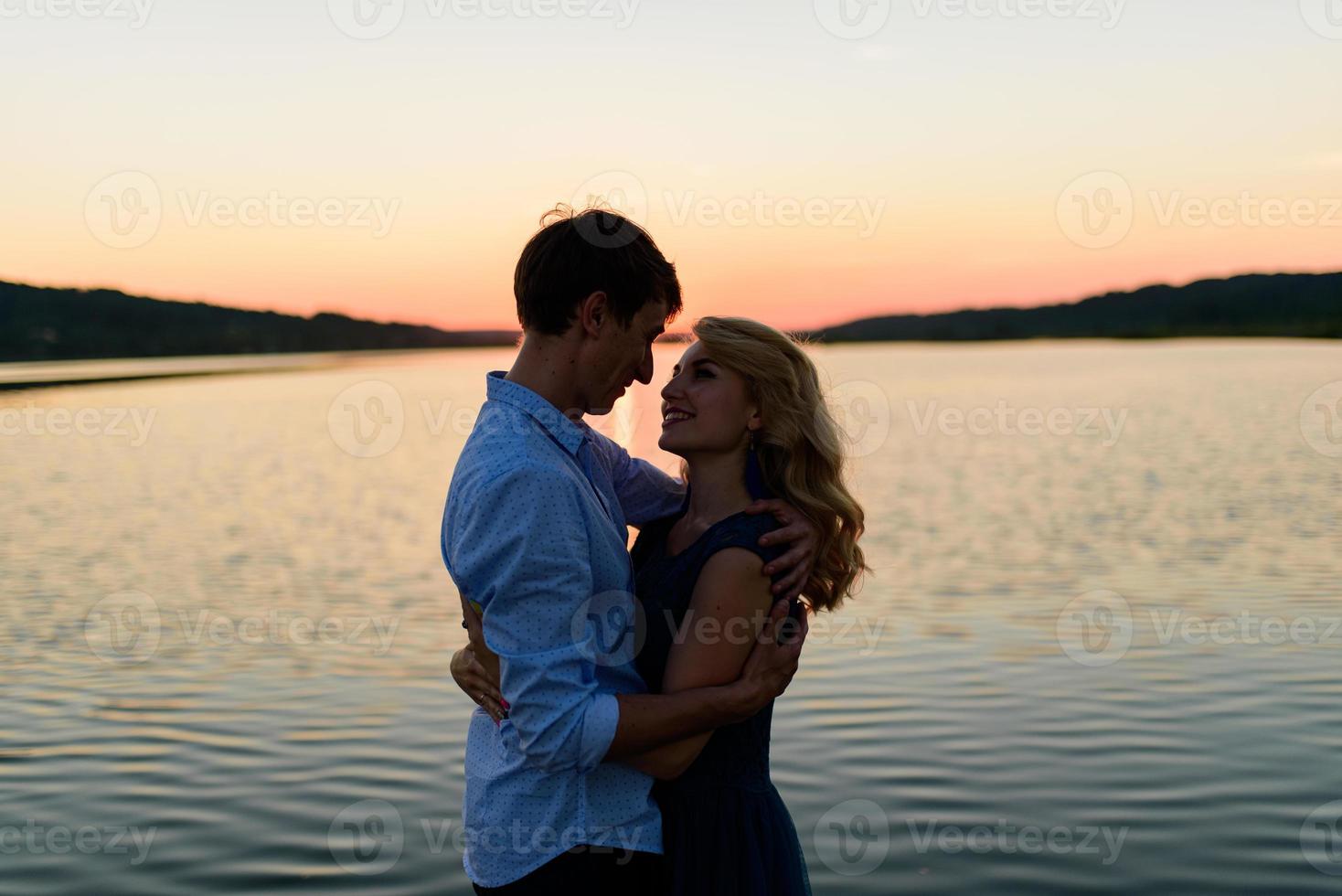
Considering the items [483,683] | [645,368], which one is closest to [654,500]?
[645,368]

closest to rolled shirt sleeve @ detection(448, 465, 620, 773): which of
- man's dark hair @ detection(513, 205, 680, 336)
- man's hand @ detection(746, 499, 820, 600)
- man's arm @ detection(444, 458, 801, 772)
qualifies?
man's arm @ detection(444, 458, 801, 772)

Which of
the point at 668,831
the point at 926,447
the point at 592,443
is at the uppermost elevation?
the point at 592,443

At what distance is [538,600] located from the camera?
279cm

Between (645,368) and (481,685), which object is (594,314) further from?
(481,685)

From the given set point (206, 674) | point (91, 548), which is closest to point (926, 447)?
point (91, 548)

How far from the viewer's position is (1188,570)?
1498 centimetres

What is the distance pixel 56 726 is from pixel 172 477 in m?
22.0

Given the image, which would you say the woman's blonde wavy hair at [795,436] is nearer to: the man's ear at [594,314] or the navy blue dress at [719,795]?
the navy blue dress at [719,795]

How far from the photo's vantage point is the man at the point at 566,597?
110 inches

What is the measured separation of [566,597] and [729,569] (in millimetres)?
546

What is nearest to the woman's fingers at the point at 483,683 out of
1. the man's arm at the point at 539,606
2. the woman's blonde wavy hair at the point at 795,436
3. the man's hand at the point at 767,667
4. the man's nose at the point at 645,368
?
the man's arm at the point at 539,606

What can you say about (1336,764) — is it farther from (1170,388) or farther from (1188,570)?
(1170,388)

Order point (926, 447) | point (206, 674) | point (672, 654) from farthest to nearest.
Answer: point (926, 447) → point (206, 674) → point (672, 654)

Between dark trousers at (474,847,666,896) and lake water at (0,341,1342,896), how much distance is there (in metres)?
3.26
